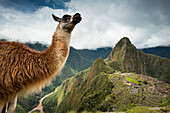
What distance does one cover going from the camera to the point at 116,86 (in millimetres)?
34625

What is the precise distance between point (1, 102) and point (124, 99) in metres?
26.0

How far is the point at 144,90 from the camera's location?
27203 millimetres

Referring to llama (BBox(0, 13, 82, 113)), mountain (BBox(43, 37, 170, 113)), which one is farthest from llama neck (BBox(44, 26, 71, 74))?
mountain (BBox(43, 37, 170, 113))

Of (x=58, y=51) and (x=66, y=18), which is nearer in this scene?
(x=58, y=51)

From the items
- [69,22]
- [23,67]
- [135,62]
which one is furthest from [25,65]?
[135,62]

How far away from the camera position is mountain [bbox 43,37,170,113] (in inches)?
949

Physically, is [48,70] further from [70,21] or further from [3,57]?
[70,21]

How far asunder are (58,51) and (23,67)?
1487 millimetres

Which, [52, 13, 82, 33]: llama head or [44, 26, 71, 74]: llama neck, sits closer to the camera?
[44, 26, 71, 74]: llama neck

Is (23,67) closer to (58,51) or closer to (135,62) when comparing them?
(58,51)

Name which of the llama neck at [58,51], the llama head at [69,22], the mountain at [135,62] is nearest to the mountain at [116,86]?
the mountain at [135,62]

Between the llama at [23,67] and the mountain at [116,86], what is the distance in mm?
12398

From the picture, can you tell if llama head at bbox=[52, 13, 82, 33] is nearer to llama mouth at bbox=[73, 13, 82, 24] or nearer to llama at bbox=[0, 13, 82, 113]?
llama mouth at bbox=[73, 13, 82, 24]

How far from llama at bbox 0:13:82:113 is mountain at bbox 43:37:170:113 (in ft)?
40.7
